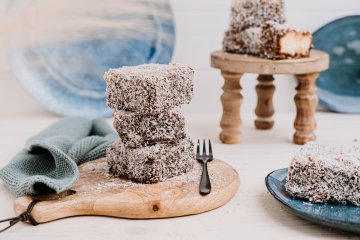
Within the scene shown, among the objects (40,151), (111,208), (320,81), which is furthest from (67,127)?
(320,81)

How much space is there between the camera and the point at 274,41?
1320 millimetres

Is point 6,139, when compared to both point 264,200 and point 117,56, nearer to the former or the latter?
point 117,56

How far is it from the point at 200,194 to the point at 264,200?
130 mm

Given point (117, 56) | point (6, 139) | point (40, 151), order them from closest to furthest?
point (40, 151) → point (6, 139) → point (117, 56)

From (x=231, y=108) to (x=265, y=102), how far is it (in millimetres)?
216

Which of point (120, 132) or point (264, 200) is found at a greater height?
point (120, 132)

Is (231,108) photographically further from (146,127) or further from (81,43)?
(81,43)

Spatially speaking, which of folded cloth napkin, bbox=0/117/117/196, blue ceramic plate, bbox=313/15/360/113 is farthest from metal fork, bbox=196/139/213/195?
blue ceramic plate, bbox=313/15/360/113

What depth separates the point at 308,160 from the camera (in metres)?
0.91

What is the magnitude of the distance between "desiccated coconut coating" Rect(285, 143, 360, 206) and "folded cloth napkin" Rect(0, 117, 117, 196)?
381mm

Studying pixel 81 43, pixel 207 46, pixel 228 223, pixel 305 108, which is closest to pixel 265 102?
pixel 305 108

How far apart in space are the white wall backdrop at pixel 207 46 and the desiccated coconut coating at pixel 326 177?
0.90 metres

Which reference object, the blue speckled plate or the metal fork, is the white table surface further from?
the blue speckled plate

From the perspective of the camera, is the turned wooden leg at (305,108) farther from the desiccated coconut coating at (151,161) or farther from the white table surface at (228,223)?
the desiccated coconut coating at (151,161)
